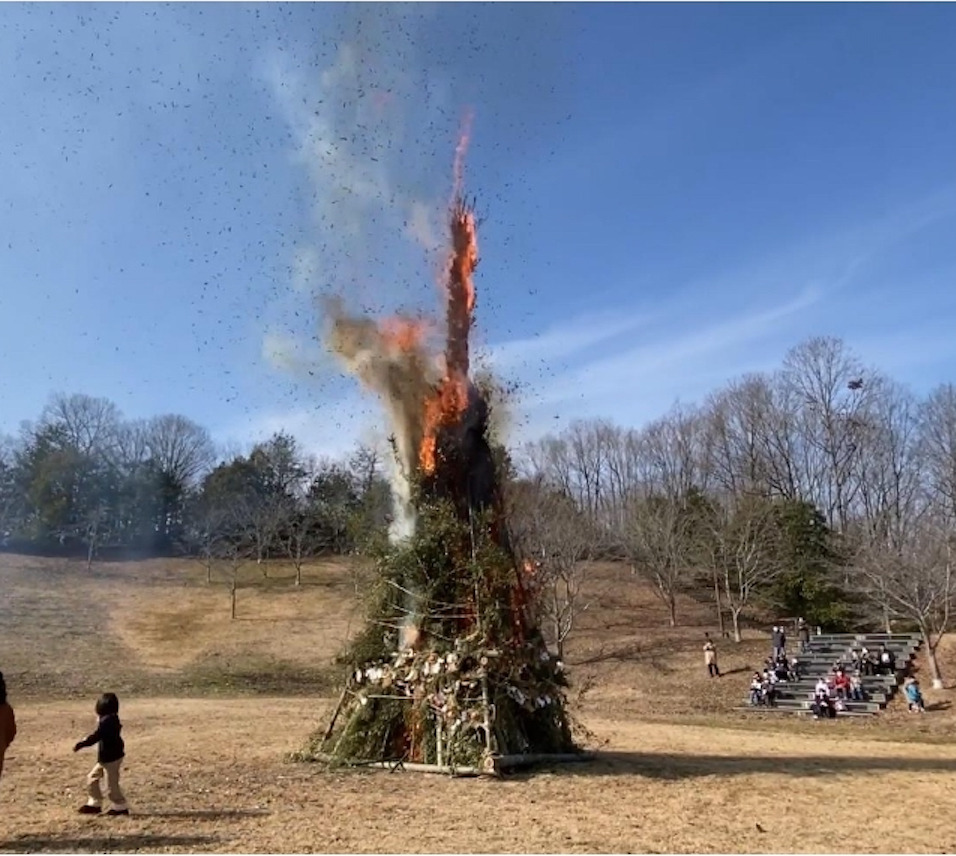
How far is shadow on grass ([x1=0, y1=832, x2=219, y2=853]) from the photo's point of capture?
785cm

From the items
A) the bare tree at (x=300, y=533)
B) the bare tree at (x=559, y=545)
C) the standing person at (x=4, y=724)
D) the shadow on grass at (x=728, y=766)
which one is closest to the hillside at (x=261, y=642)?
the bare tree at (x=300, y=533)

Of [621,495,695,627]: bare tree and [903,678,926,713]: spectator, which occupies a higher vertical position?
[621,495,695,627]: bare tree

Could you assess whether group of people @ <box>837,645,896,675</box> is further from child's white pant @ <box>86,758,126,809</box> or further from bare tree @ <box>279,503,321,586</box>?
bare tree @ <box>279,503,321,586</box>

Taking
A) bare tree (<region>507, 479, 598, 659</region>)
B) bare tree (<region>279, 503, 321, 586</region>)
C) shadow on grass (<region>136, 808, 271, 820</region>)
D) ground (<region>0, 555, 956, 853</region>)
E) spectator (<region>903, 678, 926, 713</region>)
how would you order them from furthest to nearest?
bare tree (<region>279, 503, 321, 586</region>) < bare tree (<region>507, 479, 598, 659</region>) < spectator (<region>903, 678, 926, 713</region>) < shadow on grass (<region>136, 808, 271, 820</region>) < ground (<region>0, 555, 956, 853</region>)

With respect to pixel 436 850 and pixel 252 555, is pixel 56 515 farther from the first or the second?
pixel 436 850

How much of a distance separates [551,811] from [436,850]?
→ 2274 millimetres

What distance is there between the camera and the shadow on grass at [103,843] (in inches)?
309

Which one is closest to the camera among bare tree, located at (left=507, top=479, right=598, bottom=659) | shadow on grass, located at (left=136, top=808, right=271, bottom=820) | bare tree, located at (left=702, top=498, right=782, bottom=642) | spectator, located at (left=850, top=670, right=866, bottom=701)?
shadow on grass, located at (left=136, top=808, right=271, bottom=820)

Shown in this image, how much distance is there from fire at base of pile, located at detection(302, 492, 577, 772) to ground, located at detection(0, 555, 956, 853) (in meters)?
0.72

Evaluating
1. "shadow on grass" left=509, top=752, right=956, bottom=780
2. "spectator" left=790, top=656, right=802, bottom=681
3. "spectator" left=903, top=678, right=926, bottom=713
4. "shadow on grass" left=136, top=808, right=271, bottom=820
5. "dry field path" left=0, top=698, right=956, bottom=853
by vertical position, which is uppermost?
"shadow on grass" left=136, top=808, right=271, bottom=820

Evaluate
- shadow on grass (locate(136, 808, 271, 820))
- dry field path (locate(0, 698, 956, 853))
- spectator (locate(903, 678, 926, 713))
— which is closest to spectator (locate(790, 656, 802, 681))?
spectator (locate(903, 678, 926, 713))

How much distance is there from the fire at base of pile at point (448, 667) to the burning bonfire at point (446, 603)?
0.07 feet

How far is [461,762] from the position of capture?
12.3 m

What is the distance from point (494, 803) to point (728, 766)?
5316mm
